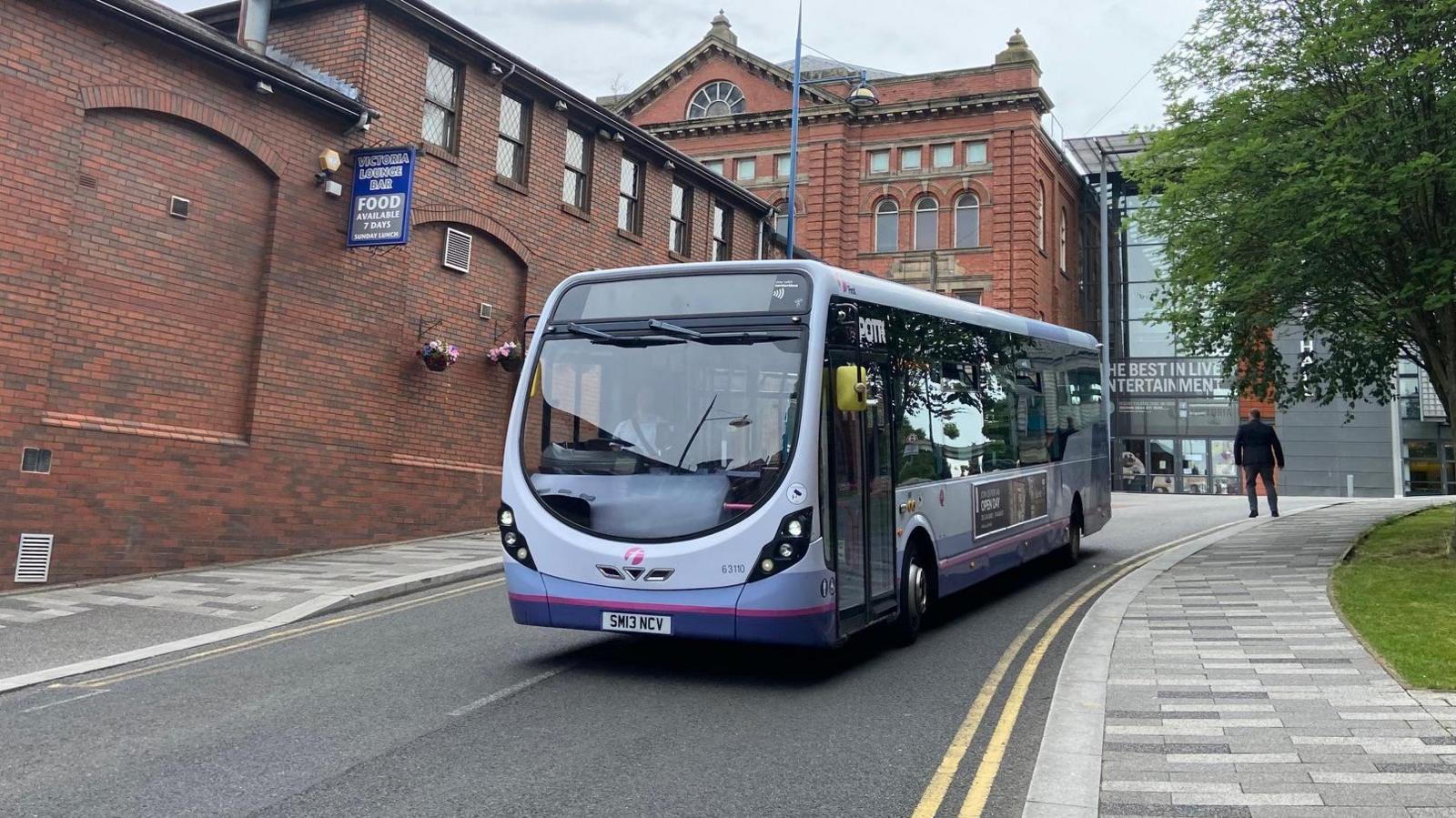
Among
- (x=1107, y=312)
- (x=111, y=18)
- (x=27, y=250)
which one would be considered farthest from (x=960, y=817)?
(x=1107, y=312)

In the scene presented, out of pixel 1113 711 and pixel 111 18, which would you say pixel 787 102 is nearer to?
pixel 111 18

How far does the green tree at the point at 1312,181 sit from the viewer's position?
37.0ft

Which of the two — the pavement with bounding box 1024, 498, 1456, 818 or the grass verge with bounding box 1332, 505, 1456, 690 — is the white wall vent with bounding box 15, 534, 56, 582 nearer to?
the pavement with bounding box 1024, 498, 1456, 818

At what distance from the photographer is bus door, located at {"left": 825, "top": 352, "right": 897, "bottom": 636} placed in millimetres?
7047

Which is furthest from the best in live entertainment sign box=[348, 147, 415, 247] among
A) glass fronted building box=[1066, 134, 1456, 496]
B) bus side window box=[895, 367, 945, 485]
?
glass fronted building box=[1066, 134, 1456, 496]

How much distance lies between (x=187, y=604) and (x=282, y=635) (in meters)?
1.80

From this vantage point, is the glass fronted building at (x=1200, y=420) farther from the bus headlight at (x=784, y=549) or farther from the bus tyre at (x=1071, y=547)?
the bus headlight at (x=784, y=549)

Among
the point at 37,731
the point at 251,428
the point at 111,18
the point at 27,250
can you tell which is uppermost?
the point at 111,18

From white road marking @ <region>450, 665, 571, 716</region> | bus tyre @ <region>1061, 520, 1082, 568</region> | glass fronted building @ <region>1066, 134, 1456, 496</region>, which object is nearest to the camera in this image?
white road marking @ <region>450, 665, 571, 716</region>

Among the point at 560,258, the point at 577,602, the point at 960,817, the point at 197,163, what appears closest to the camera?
the point at 960,817

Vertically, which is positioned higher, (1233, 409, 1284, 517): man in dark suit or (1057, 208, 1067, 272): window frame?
(1057, 208, 1067, 272): window frame

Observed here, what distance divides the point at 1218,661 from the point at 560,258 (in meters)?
13.8

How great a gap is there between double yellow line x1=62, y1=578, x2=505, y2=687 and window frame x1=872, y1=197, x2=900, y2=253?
33270 millimetres

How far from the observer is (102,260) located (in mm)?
11414
